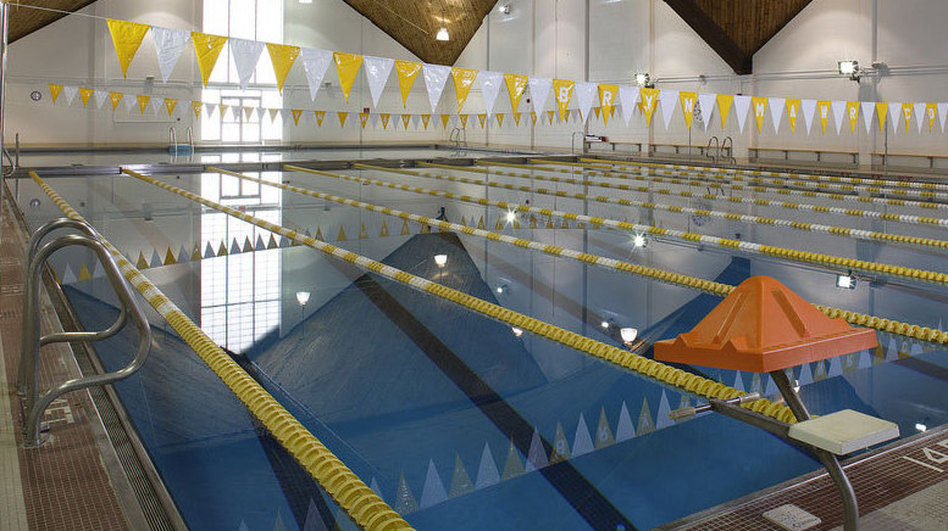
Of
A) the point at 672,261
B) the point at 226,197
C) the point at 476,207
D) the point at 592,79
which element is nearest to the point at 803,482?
the point at 672,261

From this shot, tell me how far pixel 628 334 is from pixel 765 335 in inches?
122

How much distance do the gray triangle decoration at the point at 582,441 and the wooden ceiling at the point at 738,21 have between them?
17568 millimetres

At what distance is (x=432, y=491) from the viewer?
270cm

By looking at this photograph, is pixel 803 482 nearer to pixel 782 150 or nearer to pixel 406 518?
pixel 406 518

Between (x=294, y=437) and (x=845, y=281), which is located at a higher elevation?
(x=845, y=281)

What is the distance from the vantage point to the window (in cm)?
2602

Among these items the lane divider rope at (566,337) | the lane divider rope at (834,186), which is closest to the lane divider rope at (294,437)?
the lane divider rope at (566,337)

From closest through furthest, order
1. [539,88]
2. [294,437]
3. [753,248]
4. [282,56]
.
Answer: [294,437], [753,248], [282,56], [539,88]

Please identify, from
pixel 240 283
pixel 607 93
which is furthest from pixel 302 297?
pixel 607 93

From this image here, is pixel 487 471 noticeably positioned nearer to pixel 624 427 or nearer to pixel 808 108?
pixel 624 427

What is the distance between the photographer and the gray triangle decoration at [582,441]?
3.05 meters

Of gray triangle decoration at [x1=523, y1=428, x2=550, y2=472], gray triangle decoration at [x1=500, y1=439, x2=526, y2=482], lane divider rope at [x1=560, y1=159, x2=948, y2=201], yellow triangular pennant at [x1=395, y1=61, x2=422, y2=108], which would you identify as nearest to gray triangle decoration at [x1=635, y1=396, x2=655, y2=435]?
gray triangle decoration at [x1=523, y1=428, x2=550, y2=472]

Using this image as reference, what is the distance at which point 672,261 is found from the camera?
22.6 feet

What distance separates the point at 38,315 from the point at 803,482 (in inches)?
105
